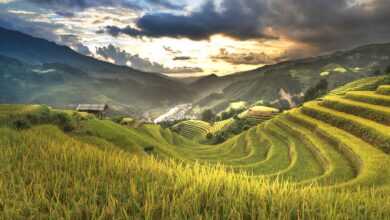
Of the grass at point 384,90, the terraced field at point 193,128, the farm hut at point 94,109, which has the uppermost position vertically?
the grass at point 384,90

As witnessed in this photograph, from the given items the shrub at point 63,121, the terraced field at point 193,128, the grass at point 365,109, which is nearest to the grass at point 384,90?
the grass at point 365,109

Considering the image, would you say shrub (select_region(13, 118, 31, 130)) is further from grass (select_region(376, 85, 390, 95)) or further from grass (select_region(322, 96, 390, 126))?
grass (select_region(376, 85, 390, 95))

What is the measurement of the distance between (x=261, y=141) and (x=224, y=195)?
4293 centimetres

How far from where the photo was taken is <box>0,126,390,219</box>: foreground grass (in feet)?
13.2

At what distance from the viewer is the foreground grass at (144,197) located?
402 cm

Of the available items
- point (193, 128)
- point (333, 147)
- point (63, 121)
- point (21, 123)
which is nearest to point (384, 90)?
point (333, 147)

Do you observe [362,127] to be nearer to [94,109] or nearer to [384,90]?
[384,90]

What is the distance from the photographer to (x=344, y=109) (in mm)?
36875

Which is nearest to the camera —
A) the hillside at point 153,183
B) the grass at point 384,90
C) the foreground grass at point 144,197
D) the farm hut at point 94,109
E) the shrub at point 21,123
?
the foreground grass at point 144,197

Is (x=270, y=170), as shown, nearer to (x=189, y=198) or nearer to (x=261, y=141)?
(x=261, y=141)

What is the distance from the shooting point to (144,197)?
4707mm

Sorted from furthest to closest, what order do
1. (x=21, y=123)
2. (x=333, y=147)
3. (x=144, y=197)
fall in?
1. (x=333, y=147)
2. (x=21, y=123)
3. (x=144, y=197)

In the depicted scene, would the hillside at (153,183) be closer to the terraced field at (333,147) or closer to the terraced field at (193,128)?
the terraced field at (333,147)

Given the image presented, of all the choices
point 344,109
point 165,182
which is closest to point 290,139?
point 344,109
